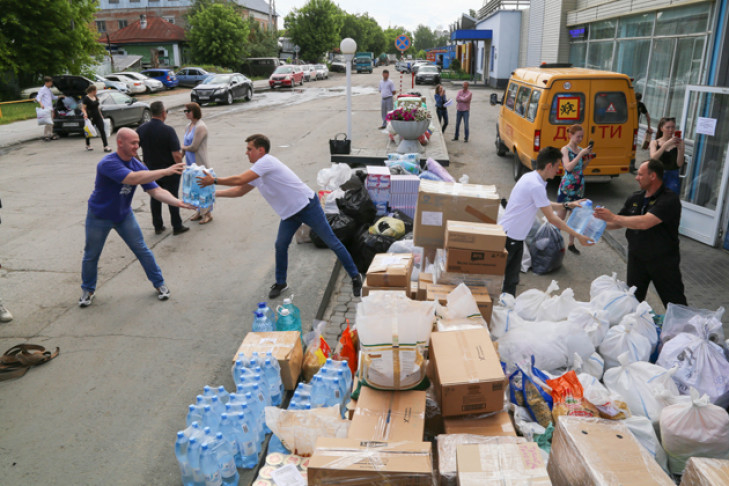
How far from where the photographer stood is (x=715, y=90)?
7508 mm

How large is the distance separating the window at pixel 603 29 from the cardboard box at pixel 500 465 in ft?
62.6

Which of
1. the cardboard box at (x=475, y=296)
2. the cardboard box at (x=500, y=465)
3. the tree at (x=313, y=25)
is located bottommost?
the cardboard box at (x=500, y=465)

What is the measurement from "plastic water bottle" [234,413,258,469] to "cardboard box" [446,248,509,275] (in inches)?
85.3

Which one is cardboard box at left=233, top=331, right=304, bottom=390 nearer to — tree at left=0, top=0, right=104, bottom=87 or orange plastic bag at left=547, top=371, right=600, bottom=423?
orange plastic bag at left=547, top=371, right=600, bottom=423

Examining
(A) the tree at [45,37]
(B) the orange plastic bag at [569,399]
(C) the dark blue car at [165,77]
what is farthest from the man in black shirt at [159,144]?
(C) the dark blue car at [165,77]

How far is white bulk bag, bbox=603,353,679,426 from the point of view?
3715 millimetres

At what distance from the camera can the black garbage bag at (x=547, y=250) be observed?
6984 millimetres

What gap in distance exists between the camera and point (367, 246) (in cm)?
695

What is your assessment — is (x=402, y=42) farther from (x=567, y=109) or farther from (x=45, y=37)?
(x=45, y=37)

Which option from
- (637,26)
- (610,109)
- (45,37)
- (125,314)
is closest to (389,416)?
(125,314)

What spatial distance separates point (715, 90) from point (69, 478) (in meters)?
9.04

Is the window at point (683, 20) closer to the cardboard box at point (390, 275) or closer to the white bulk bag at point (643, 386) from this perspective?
the white bulk bag at point (643, 386)

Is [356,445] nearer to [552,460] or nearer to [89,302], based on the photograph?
[552,460]

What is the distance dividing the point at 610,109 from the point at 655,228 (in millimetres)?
5448
